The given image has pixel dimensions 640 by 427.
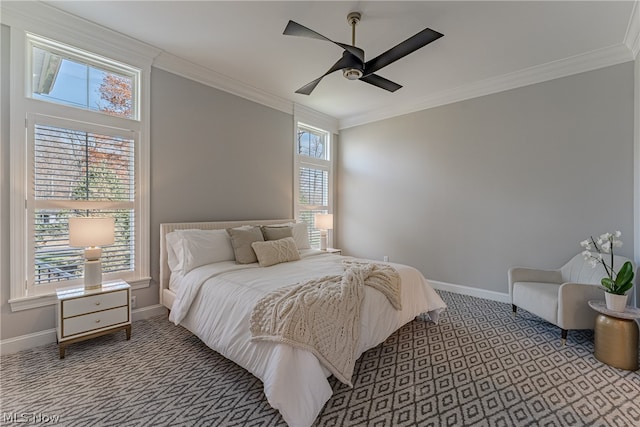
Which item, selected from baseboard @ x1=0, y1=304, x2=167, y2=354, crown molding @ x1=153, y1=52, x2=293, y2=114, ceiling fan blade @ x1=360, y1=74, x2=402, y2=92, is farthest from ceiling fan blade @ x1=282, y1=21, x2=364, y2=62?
baseboard @ x1=0, y1=304, x2=167, y2=354

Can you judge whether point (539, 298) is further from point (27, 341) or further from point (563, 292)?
point (27, 341)

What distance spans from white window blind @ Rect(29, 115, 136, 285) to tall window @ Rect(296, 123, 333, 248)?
8.63 ft

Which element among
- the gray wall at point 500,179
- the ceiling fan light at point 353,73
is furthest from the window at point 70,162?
the gray wall at point 500,179

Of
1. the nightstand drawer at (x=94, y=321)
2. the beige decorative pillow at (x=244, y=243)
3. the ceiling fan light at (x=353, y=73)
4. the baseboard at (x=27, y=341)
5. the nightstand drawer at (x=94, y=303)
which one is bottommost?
the baseboard at (x=27, y=341)

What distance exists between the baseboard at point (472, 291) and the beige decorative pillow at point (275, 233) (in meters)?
2.57

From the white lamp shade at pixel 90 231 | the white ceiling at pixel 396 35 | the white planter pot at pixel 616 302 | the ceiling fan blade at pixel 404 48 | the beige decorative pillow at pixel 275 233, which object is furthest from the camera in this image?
the beige decorative pillow at pixel 275 233

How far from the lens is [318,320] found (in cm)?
185

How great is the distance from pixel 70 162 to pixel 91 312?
1474mm

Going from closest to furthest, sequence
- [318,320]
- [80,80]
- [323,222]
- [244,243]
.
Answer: [318,320]
[80,80]
[244,243]
[323,222]

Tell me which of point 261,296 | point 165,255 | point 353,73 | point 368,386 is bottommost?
point 368,386

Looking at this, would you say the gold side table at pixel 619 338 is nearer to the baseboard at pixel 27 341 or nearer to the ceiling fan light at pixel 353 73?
the ceiling fan light at pixel 353 73

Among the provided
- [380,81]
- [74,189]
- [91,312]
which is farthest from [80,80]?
[380,81]

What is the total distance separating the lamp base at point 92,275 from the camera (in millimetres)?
2553

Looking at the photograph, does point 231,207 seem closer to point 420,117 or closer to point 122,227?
point 122,227
